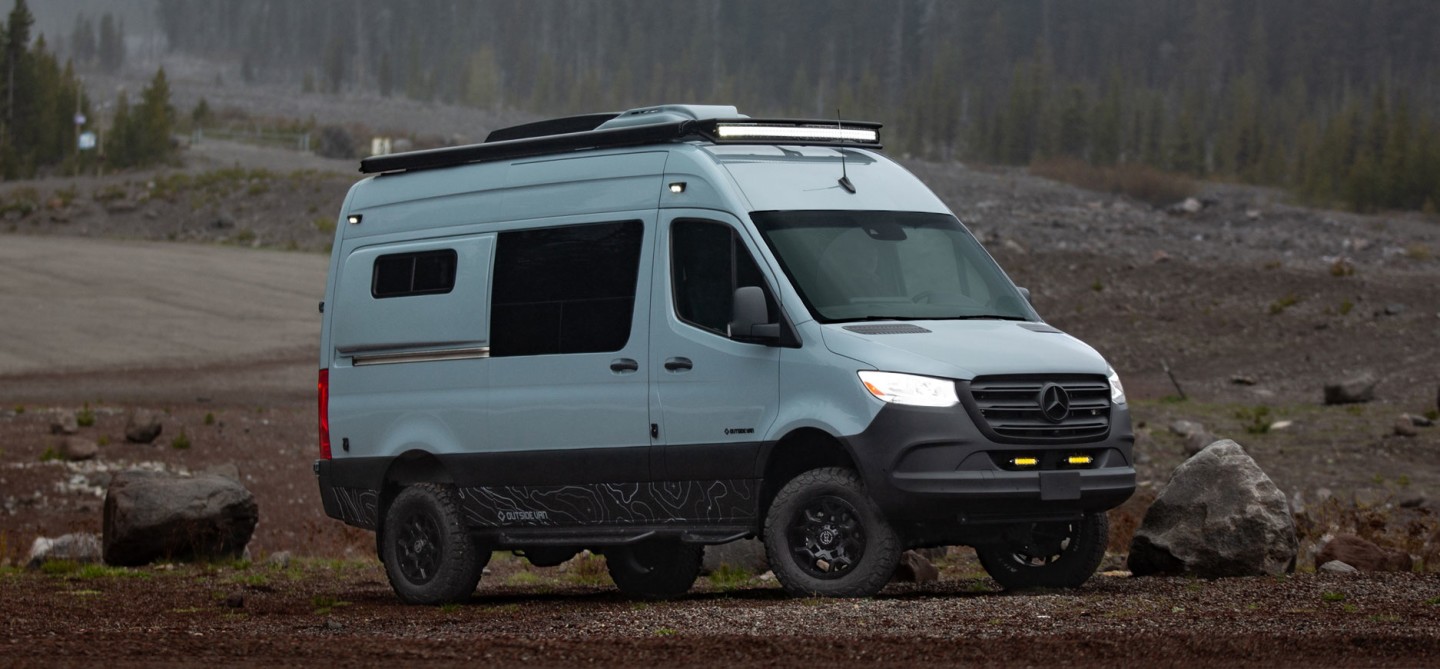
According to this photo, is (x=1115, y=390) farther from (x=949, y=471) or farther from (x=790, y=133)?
(x=790, y=133)

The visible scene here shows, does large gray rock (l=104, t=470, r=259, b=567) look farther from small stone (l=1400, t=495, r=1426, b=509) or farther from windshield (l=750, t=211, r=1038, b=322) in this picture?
small stone (l=1400, t=495, r=1426, b=509)

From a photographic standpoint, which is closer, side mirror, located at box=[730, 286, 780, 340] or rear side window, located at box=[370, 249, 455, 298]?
side mirror, located at box=[730, 286, 780, 340]

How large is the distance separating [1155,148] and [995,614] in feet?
451

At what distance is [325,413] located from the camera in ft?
44.5

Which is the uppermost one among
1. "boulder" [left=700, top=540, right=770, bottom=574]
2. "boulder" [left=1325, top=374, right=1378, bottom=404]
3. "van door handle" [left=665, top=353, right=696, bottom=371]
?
"van door handle" [left=665, top=353, right=696, bottom=371]

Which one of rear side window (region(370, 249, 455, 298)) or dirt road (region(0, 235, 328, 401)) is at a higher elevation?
rear side window (region(370, 249, 455, 298))

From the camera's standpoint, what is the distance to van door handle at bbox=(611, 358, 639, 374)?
1158cm

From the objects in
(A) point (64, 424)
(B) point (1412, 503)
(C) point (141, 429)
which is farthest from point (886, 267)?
(A) point (64, 424)

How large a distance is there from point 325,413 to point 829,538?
4.47 metres

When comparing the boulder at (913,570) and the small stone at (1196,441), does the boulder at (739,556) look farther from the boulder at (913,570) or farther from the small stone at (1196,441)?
the small stone at (1196,441)

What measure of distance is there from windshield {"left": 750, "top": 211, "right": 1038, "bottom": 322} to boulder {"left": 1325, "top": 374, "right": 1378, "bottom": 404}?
19.1 metres

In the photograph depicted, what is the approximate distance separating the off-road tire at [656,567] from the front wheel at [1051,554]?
2.14 metres

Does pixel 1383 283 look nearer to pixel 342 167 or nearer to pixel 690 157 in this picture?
pixel 690 157

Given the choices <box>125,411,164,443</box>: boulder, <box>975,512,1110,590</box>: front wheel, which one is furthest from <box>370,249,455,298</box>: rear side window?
<box>125,411,164,443</box>: boulder
